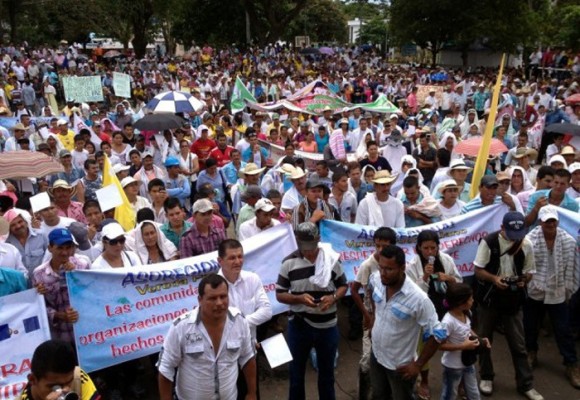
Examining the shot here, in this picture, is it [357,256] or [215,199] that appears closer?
[357,256]

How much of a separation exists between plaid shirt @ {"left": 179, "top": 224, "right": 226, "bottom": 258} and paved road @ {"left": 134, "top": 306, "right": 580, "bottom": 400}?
49.0 inches

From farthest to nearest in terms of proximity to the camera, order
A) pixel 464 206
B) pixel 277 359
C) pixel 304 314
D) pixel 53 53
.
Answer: pixel 53 53, pixel 464 206, pixel 304 314, pixel 277 359

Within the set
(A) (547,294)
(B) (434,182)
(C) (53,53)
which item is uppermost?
(C) (53,53)

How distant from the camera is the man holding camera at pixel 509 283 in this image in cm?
488

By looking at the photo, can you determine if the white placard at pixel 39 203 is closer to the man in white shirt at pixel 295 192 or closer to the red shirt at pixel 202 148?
the man in white shirt at pixel 295 192

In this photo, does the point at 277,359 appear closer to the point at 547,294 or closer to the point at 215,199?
the point at 547,294

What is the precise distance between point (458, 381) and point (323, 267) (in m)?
Result: 1.39

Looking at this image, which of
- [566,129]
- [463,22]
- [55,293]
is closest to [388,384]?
[55,293]

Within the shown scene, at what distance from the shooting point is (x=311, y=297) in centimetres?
427

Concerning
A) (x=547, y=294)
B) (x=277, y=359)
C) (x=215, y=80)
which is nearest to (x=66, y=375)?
(x=277, y=359)

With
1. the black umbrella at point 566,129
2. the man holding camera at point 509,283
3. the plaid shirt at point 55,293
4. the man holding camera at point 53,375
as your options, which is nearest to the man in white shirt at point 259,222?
the plaid shirt at point 55,293

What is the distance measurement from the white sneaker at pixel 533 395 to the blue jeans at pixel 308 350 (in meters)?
1.82

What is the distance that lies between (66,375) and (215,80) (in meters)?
21.5

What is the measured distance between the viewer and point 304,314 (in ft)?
14.4
